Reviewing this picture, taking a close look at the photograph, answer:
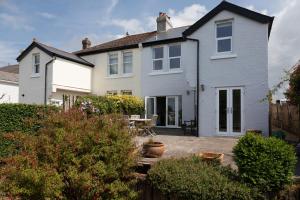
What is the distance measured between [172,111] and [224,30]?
7.08m

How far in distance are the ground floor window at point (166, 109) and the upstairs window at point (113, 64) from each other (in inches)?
168

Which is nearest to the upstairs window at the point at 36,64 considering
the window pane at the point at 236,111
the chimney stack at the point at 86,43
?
the chimney stack at the point at 86,43

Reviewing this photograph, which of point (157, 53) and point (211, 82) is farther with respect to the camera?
point (157, 53)

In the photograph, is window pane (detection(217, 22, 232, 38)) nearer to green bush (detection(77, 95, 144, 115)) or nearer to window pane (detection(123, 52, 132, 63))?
green bush (detection(77, 95, 144, 115))

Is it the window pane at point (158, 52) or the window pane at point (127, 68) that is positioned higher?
the window pane at point (158, 52)

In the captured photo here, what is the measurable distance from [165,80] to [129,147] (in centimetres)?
1331

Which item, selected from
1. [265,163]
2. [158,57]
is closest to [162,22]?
[158,57]

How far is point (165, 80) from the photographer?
19.2 meters

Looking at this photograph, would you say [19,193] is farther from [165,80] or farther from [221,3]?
[165,80]

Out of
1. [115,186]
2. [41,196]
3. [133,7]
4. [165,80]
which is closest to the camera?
[41,196]

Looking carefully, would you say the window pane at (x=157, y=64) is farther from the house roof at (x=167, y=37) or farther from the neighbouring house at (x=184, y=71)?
the house roof at (x=167, y=37)

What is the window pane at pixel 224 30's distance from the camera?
14508mm

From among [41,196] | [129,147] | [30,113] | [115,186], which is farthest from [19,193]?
[30,113]

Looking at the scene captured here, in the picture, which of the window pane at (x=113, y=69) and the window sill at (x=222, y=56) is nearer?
the window sill at (x=222, y=56)
